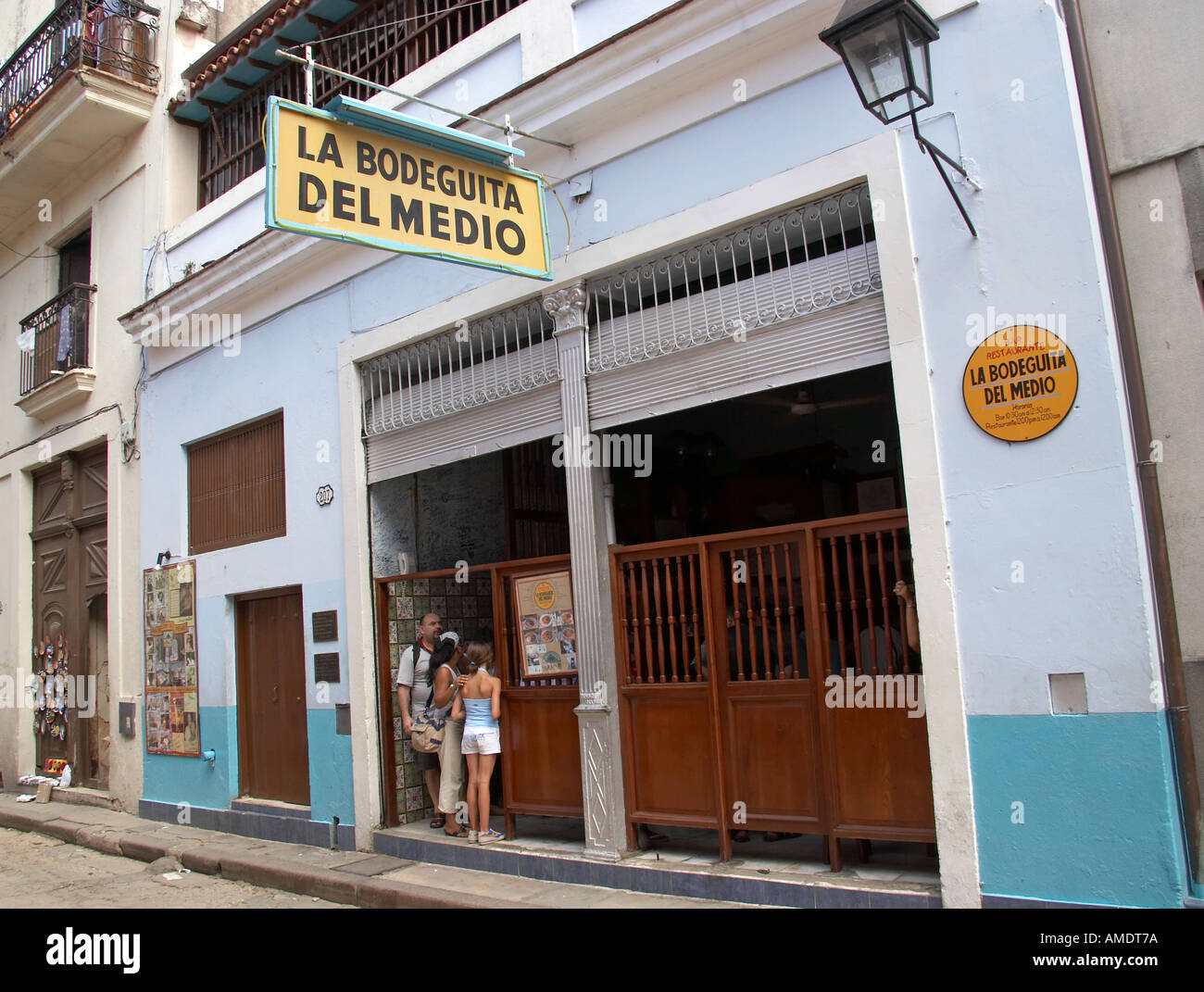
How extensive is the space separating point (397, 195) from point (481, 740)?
3.76m

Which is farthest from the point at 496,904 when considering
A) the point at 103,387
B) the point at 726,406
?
the point at 103,387

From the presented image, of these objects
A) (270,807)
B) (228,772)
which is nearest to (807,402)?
(270,807)

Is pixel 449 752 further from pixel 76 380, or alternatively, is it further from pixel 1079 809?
pixel 76 380

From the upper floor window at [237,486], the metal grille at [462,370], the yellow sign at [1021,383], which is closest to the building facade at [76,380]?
the upper floor window at [237,486]

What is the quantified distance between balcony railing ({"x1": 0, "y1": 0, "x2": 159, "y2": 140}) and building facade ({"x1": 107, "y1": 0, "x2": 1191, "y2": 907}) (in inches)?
45.8

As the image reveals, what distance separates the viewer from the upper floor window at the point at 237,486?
363 inches

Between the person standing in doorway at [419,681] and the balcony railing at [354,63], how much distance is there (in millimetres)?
4566

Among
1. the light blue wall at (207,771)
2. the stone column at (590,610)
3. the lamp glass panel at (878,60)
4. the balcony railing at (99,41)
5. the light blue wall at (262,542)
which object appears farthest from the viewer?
the balcony railing at (99,41)

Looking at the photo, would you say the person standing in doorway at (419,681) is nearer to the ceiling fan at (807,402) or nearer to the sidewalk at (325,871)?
the sidewalk at (325,871)

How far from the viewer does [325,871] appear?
7.29 metres

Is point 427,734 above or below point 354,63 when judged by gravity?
below

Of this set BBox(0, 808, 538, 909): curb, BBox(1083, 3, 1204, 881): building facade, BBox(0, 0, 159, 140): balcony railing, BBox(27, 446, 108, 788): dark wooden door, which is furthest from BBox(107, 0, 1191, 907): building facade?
BBox(27, 446, 108, 788): dark wooden door

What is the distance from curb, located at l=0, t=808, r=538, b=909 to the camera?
636cm

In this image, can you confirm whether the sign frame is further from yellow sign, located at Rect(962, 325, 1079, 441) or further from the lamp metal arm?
the lamp metal arm
